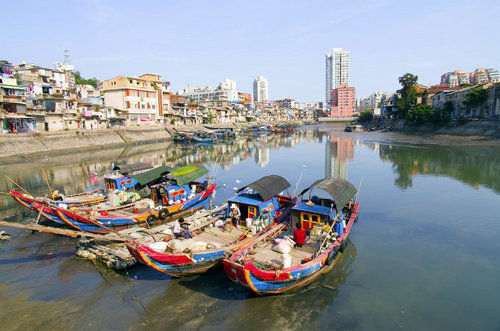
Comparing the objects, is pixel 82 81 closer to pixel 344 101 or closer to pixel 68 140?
pixel 68 140

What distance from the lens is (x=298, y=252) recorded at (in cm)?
950

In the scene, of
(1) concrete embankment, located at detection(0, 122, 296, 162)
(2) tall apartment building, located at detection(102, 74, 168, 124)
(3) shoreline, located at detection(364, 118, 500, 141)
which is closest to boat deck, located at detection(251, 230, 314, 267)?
(1) concrete embankment, located at detection(0, 122, 296, 162)

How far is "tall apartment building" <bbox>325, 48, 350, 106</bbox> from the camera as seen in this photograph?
187 meters

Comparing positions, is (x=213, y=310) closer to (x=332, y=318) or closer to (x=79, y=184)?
(x=332, y=318)

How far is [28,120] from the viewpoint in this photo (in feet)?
123

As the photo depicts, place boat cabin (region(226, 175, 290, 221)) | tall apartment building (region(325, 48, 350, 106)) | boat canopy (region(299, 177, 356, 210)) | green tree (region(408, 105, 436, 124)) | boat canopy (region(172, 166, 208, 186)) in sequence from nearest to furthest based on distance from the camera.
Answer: boat canopy (region(299, 177, 356, 210)) < boat cabin (region(226, 175, 290, 221)) < boat canopy (region(172, 166, 208, 186)) < green tree (region(408, 105, 436, 124)) < tall apartment building (region(325, 48, 350, 106))

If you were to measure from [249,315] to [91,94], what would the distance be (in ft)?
227

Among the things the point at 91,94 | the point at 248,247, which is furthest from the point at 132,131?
the point at 248,247

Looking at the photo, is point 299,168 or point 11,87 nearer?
point 299,168

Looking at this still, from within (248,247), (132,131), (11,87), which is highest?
(11,87)

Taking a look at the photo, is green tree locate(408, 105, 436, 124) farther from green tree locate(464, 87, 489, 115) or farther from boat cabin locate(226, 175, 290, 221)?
boat cabin locate(226, 175, 290, 221)

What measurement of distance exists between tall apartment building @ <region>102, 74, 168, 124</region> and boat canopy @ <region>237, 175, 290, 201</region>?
156 ft

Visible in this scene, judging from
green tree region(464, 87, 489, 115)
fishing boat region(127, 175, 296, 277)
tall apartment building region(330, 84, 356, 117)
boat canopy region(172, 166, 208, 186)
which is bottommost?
fishing boat region(127, 175, 296, 277)

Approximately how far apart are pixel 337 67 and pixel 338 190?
643ft
